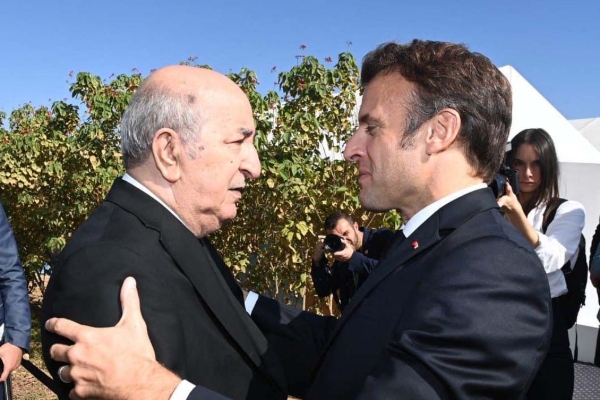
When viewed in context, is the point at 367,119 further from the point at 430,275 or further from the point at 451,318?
the point at 451,318

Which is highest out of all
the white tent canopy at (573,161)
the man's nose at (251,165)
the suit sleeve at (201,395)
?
the white tent canopy at (573,161)

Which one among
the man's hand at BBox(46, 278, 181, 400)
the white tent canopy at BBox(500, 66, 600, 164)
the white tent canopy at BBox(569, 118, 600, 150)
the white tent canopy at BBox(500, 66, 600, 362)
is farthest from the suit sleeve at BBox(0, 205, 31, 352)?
the white tent canopy at BBox(569, 118, 600, 150)

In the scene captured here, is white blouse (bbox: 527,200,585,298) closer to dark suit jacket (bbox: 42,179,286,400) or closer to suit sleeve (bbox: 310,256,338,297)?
dark suit jacket (bbox: 42,179,286,400)

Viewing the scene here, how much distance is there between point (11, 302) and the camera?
3770mm

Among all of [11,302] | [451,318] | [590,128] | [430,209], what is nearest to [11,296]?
[11,302]

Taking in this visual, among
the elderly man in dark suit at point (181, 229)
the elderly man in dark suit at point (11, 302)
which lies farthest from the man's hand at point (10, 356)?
the elderly man in dark suit at point (181, 229)

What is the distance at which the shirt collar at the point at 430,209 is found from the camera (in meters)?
1.74

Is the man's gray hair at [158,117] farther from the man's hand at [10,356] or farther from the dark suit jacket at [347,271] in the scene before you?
the dark suit jacket at [347,271]

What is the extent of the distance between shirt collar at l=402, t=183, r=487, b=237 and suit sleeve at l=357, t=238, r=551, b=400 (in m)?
0.29

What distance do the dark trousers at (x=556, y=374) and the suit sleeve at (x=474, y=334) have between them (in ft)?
6.65

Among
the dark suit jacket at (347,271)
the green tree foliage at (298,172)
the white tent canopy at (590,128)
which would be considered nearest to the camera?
the dark suit jacket at (347,271)

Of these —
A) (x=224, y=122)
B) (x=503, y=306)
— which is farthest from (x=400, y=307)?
(x=224, y=122)

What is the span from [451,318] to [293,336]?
1.12 m

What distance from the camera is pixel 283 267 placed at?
6676 mm
